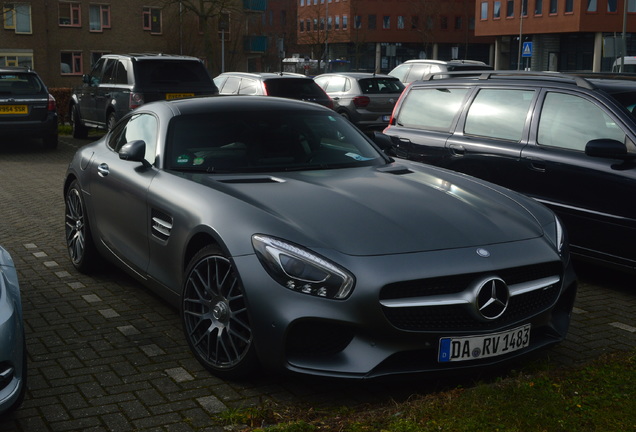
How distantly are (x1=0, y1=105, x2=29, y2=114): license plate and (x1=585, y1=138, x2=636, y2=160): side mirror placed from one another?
14.2 meters

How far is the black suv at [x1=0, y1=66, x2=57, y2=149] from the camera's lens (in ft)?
59.6

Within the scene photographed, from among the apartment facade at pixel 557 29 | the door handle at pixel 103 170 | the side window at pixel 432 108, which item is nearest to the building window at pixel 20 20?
the apartment facade at pixel 557 29

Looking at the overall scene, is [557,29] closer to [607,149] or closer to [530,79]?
[530,79]

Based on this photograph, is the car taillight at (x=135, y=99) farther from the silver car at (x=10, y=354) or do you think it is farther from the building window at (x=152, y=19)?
the building window at (x=152, y=19)

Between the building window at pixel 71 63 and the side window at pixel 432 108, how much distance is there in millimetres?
56861

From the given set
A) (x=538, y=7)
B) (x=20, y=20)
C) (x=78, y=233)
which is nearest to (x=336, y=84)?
(x=78, y=233)

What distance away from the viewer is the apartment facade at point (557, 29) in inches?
2655

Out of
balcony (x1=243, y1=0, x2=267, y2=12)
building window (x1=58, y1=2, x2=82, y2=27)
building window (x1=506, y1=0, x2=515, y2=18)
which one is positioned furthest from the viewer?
building window (x1=506, y1=0, x2=515, y2=18)

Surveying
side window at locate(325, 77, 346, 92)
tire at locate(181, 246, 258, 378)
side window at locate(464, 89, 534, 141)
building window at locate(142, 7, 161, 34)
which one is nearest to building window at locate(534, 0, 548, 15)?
building window at locate(142, 7, 161, 34)

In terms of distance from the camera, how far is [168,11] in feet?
219

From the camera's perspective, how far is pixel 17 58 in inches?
2388

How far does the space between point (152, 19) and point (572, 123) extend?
205 ft

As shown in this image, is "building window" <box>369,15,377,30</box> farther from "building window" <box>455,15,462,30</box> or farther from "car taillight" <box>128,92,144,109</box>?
"car taillight" <box>128,92,144,109</box>

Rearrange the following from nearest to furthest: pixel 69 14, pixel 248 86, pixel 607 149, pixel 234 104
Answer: pixel 234 104, pixel 607 149, pixel 248 86, pixel 69 14
